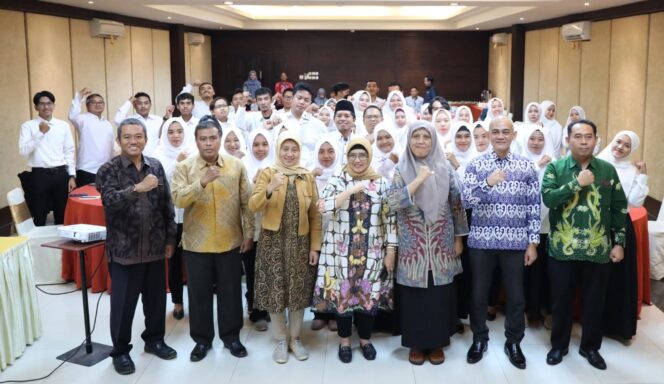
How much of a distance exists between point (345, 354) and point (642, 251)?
109 inches

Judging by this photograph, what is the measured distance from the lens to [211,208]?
439cm

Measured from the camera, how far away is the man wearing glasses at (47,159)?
749 centimetres

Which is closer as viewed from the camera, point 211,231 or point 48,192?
point 211,231

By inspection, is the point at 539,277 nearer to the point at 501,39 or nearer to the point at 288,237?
the point at 288,237

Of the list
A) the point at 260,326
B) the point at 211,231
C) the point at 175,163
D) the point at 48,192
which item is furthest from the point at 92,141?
the point at 211,231

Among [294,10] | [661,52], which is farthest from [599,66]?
[294,10]

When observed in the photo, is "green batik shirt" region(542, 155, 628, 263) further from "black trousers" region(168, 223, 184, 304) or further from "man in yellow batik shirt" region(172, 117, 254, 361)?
"black trousers" region(168, 223, 184, 304)

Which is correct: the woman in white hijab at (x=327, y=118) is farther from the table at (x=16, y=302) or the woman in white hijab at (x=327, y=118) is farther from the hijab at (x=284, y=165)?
the table at (x=16, y=302)

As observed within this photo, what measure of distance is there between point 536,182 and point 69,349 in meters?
3.63

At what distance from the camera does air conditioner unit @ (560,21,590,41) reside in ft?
41.7

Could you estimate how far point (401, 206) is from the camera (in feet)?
13.6

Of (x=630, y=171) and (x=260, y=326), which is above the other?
(x=630, y=171)

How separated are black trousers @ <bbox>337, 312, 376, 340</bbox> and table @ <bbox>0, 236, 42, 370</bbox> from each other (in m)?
2.32

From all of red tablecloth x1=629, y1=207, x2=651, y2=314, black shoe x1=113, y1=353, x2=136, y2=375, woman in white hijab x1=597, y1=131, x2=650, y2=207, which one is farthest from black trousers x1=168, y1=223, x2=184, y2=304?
red tablecloth x1=629, y1=207, x2=651, y2=314
